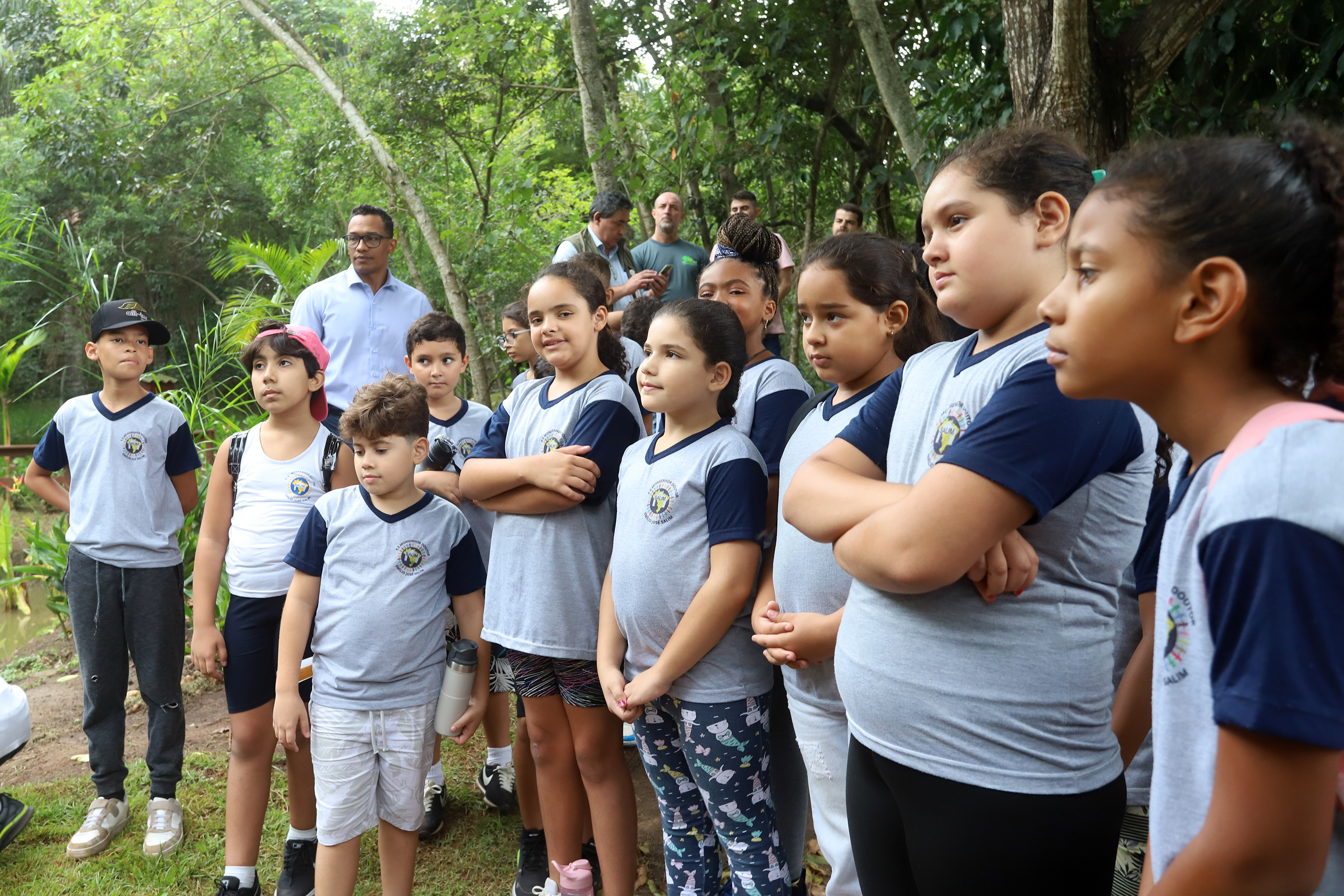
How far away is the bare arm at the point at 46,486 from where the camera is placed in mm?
3459

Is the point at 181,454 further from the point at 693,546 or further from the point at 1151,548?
the point at 1151,548

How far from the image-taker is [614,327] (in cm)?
416

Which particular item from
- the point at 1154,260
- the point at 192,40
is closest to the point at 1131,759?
the point at 1154,260

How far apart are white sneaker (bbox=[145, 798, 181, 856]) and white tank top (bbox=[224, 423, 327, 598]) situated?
0.99 meters

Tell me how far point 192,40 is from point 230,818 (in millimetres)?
12507

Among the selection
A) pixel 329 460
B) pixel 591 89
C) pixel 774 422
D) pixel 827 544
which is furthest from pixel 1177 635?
pixel 591 89

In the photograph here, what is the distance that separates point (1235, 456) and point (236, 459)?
9.52 ft

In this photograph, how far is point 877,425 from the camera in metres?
1.64

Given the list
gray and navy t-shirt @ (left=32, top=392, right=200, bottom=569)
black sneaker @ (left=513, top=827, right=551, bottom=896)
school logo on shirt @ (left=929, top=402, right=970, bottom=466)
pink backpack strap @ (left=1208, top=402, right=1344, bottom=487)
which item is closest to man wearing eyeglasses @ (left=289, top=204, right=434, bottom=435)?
gray and navy t-shirt @ (left=32, top=392, right=200, bottom=569)

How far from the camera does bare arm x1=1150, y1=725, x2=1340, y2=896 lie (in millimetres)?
792

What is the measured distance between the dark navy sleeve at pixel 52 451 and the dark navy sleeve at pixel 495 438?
1796 mm

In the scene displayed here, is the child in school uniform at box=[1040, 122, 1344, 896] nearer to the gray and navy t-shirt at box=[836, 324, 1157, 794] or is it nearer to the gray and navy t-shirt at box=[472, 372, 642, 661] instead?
the gray and navy t-shirt at box=[836, 324, 1157, 794]

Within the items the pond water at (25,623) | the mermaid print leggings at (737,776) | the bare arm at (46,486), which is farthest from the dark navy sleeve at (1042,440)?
the pond water at (25,623)

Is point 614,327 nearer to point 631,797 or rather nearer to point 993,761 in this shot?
point 631,797
